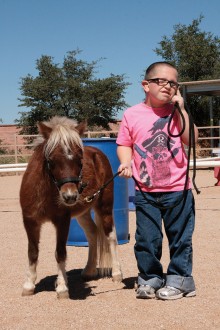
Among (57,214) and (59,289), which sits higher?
(57,214)

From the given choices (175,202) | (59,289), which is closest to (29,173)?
(59,289)

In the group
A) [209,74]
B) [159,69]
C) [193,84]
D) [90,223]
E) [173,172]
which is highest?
[209,74]

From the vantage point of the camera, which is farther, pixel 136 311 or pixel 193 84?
pixel 193 84

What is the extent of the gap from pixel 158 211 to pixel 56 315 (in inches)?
45.5

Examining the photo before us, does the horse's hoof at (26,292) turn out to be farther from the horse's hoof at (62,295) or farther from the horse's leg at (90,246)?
the horse's leg at (90,246)

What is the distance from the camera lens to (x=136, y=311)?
379cm

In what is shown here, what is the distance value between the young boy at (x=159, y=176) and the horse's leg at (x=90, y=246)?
0.99 meters

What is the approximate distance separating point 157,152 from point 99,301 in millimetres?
1341

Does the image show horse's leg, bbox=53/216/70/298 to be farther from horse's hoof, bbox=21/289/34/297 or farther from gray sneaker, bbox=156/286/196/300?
gray sneaker, bbox=156/286/196/300

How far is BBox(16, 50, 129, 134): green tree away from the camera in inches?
1406

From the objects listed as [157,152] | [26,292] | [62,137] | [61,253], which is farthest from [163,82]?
[26,292]

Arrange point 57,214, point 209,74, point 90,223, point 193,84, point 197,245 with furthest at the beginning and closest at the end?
point 209,74 < point 193,84 < point 197,245 < point 90,223 < point 57,214

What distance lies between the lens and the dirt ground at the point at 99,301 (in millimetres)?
3553

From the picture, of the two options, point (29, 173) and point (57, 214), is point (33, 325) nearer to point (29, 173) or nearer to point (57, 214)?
point (57, 214)
